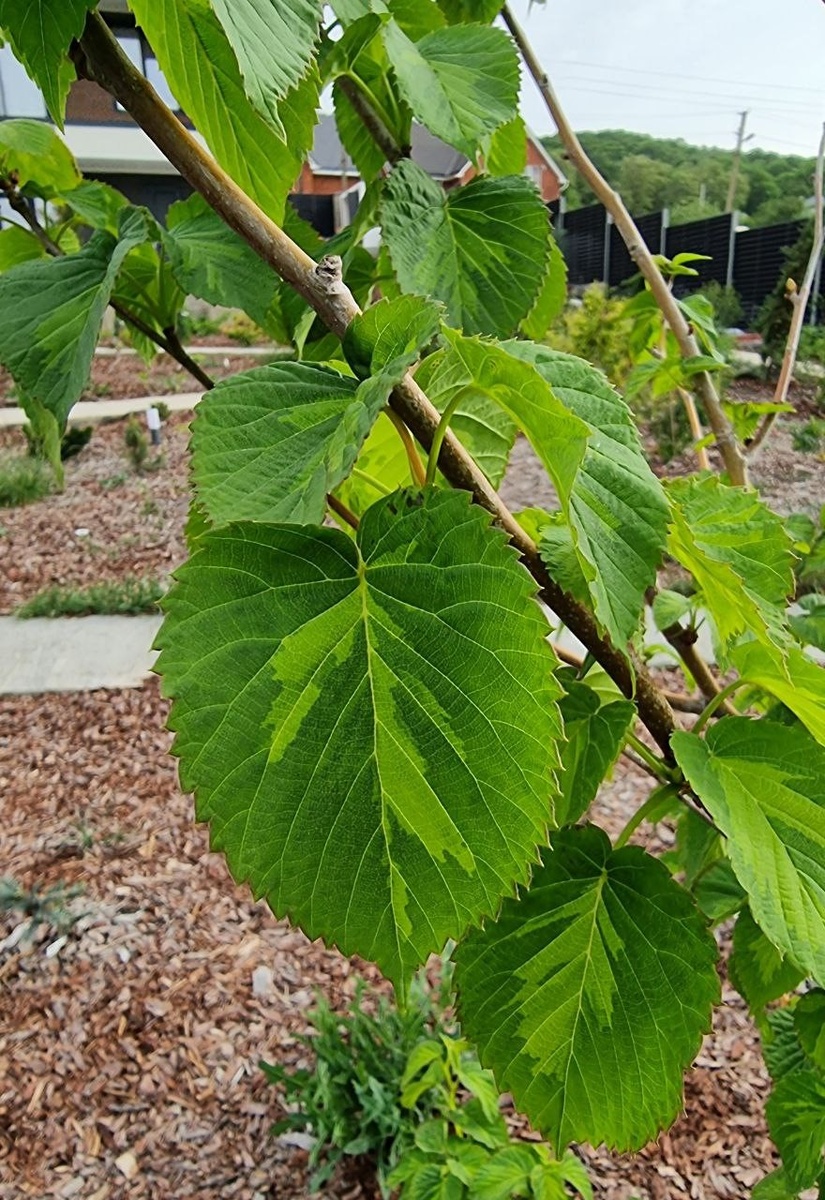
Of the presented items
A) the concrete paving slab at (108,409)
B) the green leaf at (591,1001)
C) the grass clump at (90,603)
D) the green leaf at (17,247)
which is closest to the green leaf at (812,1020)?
the green leaf at (591,1001)

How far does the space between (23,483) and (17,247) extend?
421cm

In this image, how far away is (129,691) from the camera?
2.81 metres

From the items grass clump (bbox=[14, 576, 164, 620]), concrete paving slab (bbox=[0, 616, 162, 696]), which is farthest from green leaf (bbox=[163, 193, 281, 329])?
grass clump (bbox=[14, 576, 164, 620])

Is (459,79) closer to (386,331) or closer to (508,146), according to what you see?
(508,146)

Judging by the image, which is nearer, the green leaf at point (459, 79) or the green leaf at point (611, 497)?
the green leaf at point (611, 497)

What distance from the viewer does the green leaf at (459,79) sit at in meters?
0.52

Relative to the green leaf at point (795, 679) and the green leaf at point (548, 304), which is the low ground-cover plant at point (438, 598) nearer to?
the green leaf at point (795, 679)

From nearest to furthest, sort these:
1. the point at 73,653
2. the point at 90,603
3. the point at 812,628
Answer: the point at 812,628 → the point at 73,653 → the point at 90,603

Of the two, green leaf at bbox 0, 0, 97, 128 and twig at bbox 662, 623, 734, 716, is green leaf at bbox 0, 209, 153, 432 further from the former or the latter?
twig at bbox 662, 623, 734, 716

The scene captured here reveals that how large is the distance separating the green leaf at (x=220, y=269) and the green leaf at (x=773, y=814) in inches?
13.7

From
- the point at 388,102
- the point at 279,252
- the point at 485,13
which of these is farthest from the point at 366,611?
the point at 485,13

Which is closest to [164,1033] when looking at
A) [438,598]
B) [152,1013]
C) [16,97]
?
[152,1013]

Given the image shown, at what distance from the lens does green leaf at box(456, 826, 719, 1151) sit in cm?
45

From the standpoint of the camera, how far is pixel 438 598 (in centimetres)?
32
